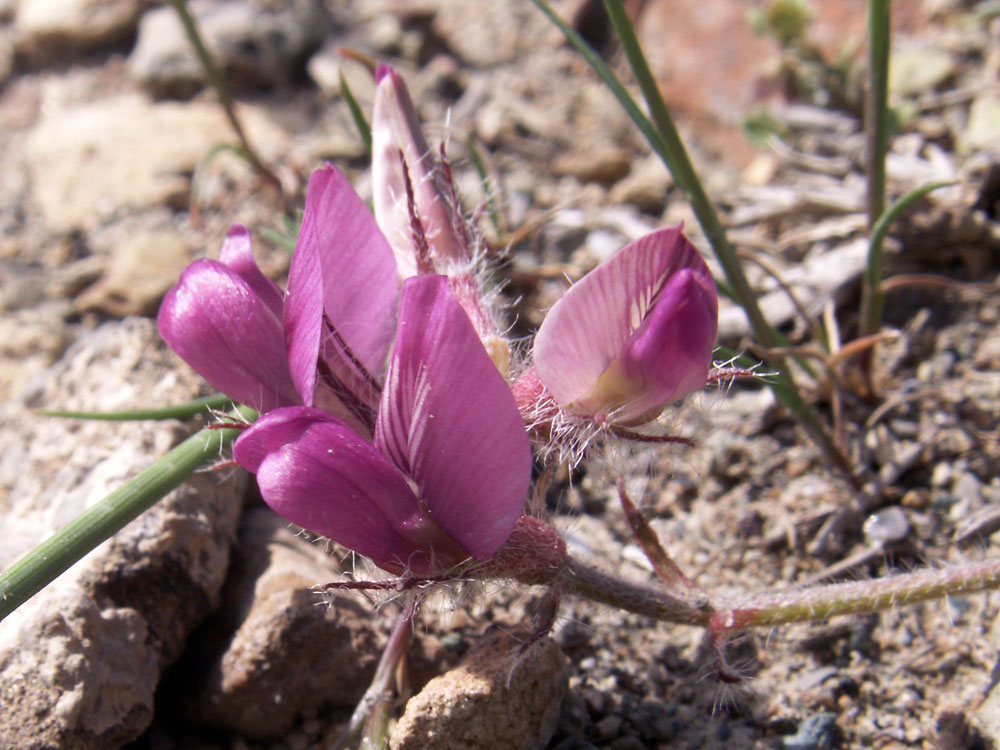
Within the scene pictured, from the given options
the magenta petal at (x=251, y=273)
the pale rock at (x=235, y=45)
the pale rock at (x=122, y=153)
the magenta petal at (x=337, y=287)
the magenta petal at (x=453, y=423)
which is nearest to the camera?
the magenta petal at (x=453, y=423)

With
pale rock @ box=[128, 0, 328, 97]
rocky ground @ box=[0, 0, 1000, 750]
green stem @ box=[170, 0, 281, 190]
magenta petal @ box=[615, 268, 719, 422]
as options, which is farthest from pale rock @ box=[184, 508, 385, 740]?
pale rock @ box=[128, 0, 328, 97]

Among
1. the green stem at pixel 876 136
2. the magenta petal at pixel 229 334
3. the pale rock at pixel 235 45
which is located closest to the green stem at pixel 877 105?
the green stem at pixel 876 136

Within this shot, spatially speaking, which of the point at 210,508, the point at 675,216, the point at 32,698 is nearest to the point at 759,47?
the point at 675,216

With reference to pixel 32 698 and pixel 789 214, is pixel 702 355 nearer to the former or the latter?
pixel 32 698

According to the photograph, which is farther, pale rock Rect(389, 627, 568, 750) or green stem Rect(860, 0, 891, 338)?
green stem Rect(860, 0, 891, 338)

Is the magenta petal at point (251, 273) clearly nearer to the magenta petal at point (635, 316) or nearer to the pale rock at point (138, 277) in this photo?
the magenta petal at point (635, 316)

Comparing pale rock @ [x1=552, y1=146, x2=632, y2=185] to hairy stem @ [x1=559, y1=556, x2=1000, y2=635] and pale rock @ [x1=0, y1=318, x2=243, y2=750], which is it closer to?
pale rock @ [x1=0, y1=318, x2=243, y2=750]

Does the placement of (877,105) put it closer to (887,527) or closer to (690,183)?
(690,183)
